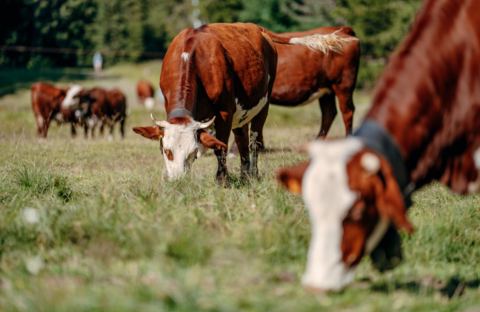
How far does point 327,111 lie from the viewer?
14.0m

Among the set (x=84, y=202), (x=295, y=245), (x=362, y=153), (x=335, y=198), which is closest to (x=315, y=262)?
(x=335, y=198)

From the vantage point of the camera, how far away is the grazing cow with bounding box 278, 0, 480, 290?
4.25m

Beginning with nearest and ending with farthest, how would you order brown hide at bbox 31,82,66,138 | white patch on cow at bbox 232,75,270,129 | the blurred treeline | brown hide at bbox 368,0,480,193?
brown hide at bbox 368,0,480,193, white patch on cow at bbox 232,75,270,129, brown hide at bbox 31,82,66,138, the blurred treeline

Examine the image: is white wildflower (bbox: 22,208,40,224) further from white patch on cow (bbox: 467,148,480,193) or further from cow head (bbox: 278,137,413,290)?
white patch on cow (bbox: 467,148,480,193)

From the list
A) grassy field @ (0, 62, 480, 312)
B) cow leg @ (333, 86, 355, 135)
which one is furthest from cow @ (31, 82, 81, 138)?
grassy field @ (0, 62, 480, 312)

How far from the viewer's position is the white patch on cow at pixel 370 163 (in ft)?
13.9

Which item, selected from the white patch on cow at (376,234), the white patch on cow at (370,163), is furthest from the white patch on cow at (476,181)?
the white patch on cow at (370,163)

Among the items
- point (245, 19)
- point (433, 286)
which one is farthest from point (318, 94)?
point (245, 19)

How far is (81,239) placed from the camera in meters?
5.73

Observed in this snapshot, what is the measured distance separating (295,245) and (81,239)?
1566mm

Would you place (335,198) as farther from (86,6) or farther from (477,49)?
(86,6)

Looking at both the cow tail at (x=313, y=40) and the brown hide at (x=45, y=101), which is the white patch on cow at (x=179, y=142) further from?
the brown hide at (x=45, y=101)

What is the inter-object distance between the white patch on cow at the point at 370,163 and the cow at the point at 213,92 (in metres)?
3.84

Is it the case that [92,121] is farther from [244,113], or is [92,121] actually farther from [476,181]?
[476,181]
